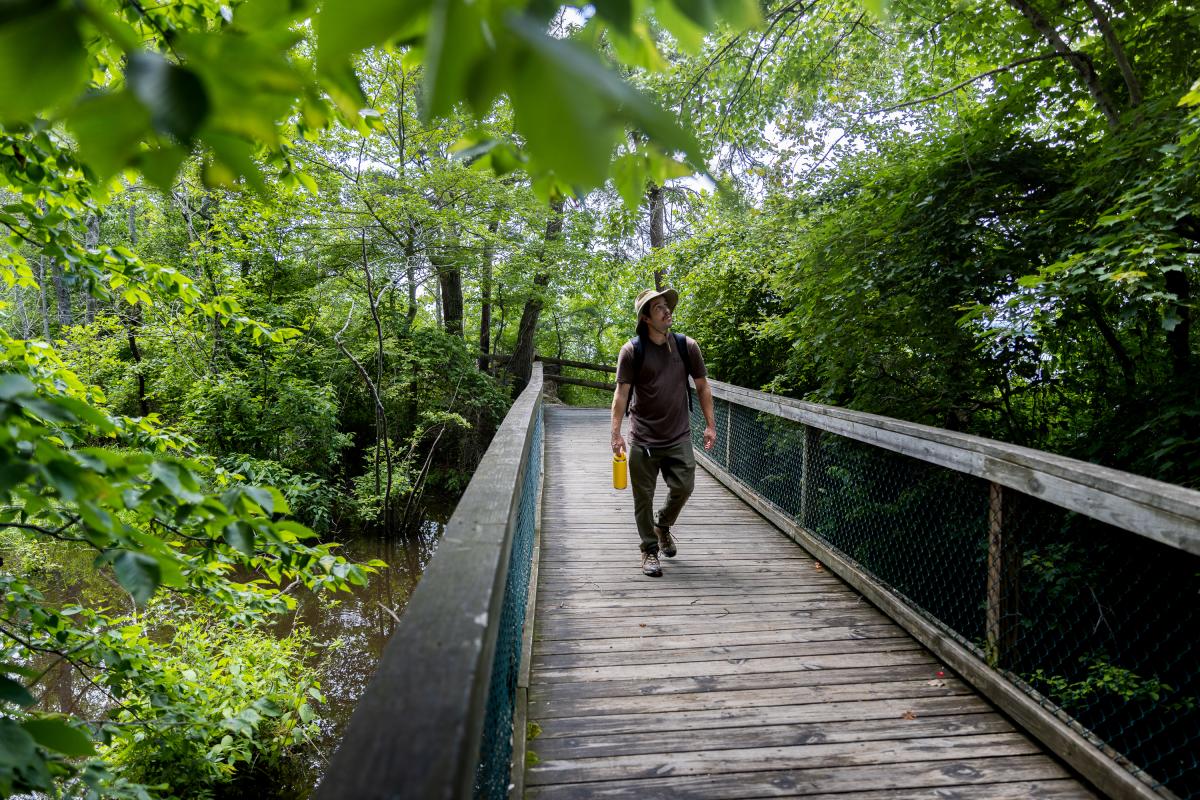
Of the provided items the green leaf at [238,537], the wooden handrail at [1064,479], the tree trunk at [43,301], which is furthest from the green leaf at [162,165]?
the tree trunk at [43,301]

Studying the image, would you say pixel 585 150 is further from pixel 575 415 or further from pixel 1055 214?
pixel 575 415

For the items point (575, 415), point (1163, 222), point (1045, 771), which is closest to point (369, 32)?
point (1045, 771)

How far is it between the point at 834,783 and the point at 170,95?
2360mm

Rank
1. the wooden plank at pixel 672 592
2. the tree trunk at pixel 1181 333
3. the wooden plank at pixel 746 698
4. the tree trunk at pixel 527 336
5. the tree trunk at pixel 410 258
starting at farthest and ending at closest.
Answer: the tree trunk at pixel 527 336 < the tree trunk at pixel 410 258 < the wooden plank at pixel 672 592 < the tree trunk at pixel 1181 333 < the wooden plank at pixel 746 698

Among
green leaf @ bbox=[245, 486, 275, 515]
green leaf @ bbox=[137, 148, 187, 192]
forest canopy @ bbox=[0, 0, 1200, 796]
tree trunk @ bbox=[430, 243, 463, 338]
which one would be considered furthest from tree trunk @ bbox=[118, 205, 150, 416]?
green leaf @ bbox=[137, 148, 187, 192]

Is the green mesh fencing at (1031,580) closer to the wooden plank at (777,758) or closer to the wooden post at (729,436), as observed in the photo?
the wooden plank at (777,758)

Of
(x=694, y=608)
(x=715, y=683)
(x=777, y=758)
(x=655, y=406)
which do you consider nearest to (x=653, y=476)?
(x=655, y=406)

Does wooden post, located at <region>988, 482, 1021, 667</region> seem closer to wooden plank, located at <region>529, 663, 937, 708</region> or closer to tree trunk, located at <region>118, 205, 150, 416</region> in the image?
wooden plank, located at <region>529, 663, 937, 708</region>

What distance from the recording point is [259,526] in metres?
1.52

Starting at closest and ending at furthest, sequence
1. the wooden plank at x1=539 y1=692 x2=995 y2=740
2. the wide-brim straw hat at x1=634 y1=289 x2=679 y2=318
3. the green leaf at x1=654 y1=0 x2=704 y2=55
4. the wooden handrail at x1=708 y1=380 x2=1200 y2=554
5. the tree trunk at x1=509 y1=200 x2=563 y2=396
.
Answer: the green leaf at x1=654 y1=0 x2=704 y2=55, the wooden handrail at x1=708 y1=380 x2=1200 y2=554, the wooden plank at x1=539 y1=692 x2=995 y2=740, the wide-brim straw hat at x1=634 y1=289 x2=679 y2=318, the tree trunk at x1=509 y1=200 x2=563 y2=396

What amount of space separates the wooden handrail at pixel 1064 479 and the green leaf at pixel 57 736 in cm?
256

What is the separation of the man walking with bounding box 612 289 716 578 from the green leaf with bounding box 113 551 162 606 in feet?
9.03

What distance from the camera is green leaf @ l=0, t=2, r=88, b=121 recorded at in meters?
0.48

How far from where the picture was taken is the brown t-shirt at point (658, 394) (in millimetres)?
3762
